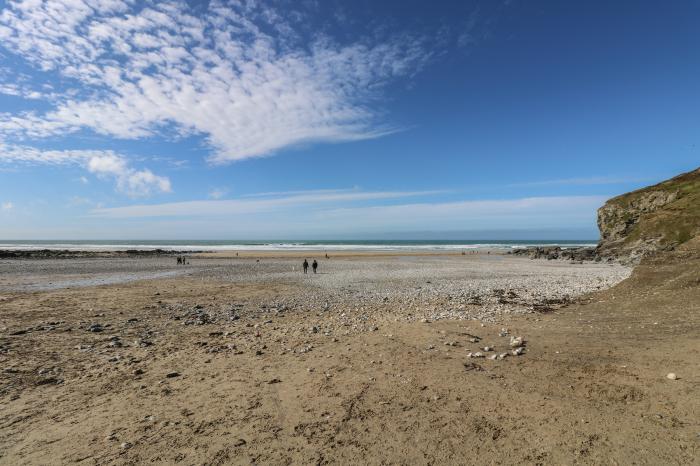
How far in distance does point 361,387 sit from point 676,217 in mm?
52775

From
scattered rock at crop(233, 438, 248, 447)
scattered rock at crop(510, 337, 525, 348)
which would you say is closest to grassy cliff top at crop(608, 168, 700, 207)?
scattered rock at crop(510, 337, 525, 348)

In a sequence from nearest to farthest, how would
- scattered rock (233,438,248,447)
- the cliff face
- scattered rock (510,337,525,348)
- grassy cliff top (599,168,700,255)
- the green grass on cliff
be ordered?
scattered rock (233,438,248,447), scattered rock (510,337,525,348), the green grass on cliff, grassy cliff top (599,168,700,255), the cliff face

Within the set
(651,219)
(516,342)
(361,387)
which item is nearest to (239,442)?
(361,387)

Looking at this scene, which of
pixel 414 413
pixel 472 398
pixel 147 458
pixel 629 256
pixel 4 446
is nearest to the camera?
pixel 147 458

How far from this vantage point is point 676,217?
44375 mm

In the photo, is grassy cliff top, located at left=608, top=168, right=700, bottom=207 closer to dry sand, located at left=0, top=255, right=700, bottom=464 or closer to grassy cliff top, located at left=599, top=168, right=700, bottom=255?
grassy cliff top, located at left=599, top=168, right=700, bottom=255

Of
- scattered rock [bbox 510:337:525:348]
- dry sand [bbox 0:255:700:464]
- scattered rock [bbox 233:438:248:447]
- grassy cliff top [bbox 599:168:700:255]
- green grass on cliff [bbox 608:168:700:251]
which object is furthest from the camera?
grassy cliff top [bbox 599:168:700:255]

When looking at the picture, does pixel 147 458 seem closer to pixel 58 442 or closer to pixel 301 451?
pixel 58 442

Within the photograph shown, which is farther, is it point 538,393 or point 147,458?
point 538,393

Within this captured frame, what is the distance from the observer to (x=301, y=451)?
5.84 metres

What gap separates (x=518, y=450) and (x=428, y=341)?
5.58 metres

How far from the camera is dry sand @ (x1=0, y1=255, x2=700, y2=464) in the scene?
19.1ft

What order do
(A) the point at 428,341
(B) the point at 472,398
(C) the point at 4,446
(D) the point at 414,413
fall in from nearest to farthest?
(C) the point at 4,446 → (D) the point at 414,413 → (B) the point at 472,398 → (A) the point at 428,341

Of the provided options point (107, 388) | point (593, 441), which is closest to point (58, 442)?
point (107, 388)
